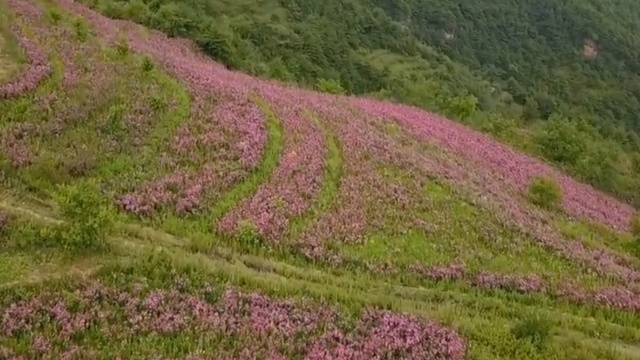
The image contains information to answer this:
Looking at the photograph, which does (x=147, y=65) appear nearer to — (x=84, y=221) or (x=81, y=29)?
(x=81, y=29)

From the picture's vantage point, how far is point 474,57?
155250mm

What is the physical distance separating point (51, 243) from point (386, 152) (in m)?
16.2

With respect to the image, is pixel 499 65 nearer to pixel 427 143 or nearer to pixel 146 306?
pixel 427 143

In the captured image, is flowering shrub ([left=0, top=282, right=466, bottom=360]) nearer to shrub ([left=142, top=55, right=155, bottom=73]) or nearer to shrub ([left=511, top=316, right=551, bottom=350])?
shrub ([left=511, top=316, right=551, bottom=350])

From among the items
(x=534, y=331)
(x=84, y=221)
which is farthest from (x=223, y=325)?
(x=534, y=331)

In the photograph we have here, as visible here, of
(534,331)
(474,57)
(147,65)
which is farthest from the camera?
(474,57)

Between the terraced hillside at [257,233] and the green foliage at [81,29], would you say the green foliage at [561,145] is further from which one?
the green foliage at [81,29]

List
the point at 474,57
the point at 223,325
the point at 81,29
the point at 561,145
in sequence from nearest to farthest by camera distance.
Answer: the point at 223,325
the point at 81,29
the point at 561,145
the point at 474,57

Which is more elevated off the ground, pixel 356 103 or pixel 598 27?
pixel 356 103

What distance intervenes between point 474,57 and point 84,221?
14051cm

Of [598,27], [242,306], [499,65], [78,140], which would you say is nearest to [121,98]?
[78,140]

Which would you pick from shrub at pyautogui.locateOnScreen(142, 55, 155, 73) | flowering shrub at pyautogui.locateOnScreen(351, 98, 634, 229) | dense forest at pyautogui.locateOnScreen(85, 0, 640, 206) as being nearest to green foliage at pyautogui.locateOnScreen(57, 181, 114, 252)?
shrub at pyautogui.locateOnScreen(142, 55, 155, 73)

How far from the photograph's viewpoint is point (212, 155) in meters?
29.0

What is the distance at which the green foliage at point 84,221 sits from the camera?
21156 millimetres
